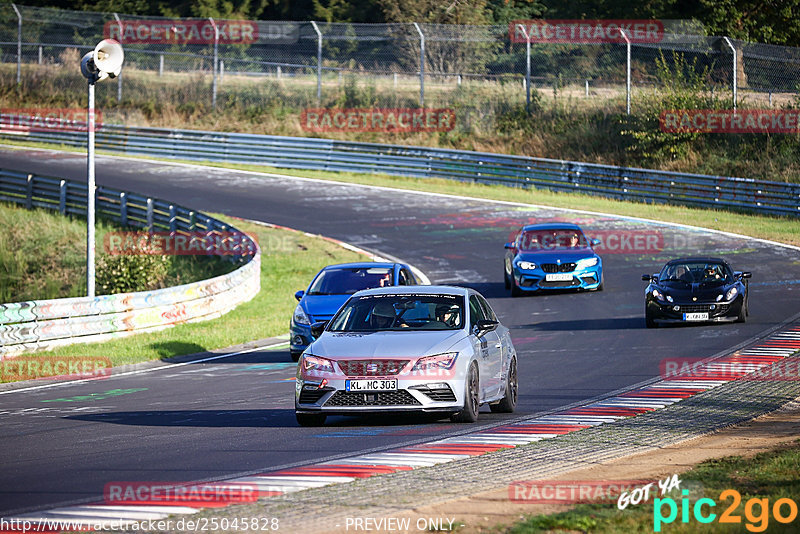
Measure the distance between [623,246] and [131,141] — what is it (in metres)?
27.4

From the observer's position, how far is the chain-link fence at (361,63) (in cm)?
4294

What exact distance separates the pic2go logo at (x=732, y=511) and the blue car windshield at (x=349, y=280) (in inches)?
480
